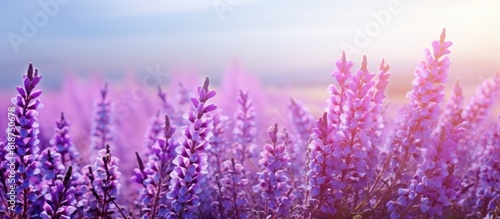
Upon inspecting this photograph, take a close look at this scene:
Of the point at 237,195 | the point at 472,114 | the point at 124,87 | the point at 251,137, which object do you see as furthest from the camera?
the point at 124,87

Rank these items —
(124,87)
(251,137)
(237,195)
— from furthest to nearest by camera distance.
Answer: (124,87) < (251,137) < (237,195)

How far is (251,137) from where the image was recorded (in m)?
5.38

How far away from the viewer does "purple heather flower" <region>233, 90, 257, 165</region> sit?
5286 mm

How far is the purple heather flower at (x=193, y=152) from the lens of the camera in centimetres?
387

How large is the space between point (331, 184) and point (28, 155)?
67.8 inches

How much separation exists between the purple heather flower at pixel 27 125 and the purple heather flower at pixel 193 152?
0.82 metres

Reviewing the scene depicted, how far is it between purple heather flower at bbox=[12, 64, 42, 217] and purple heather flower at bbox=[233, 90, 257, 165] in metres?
1.62

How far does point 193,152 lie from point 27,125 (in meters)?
0.96

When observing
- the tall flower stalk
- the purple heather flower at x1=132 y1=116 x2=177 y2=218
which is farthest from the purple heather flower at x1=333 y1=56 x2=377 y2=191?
the purple heather flower at x1=132 y1=116 x2=177 y2=218

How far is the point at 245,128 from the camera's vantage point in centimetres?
538

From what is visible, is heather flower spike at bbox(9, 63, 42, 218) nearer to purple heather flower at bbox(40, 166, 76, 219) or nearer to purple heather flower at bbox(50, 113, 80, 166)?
purple heather flower at bbox(40, 166, 76, 219)

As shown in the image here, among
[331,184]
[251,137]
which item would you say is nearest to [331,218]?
[331,184]

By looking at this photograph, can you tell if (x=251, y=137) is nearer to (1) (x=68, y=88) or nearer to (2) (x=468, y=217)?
(2) (x=468, y=217)

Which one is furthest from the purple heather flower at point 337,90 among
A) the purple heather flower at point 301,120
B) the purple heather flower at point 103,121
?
the purple heather flower at point 103,121
